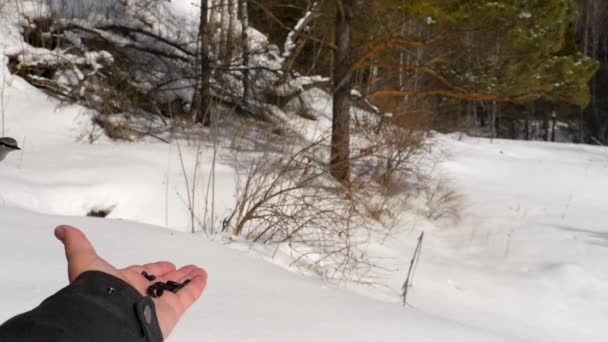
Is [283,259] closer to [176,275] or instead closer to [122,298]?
[176,275]

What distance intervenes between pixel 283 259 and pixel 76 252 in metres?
2.87

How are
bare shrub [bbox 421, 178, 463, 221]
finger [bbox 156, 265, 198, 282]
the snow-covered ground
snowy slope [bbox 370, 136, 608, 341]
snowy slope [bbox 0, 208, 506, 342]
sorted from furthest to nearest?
bare shrub [bbox 421, 178, 463, 221] → snowy slope [bbox 370, 136, 608, 341] → the snow-covered ground → snowy slope [bbox 0, 208, 506, 342] → finger [bbox 156, 265, 198, 282]

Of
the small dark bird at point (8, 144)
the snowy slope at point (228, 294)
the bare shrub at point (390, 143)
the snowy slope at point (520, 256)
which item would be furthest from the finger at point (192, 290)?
the bare shrub at point (390, 143)

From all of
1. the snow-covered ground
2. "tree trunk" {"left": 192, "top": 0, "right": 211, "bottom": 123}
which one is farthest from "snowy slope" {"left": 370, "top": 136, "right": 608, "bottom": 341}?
"tree trunk" {"left": 192, "top": 0, "right": 211, "bottom": 123}

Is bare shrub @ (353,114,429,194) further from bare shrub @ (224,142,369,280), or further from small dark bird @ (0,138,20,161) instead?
small dark bird @ (0,138,20,161)

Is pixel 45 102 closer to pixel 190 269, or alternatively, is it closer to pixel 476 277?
pixel 476 277

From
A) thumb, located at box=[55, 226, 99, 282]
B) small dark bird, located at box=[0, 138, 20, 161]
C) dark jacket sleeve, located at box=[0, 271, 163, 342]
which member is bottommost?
dark jacket sleeve, located at box=[0, 271, 163, 342]

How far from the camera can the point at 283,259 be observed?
4.00 metres

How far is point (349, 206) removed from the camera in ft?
15.0

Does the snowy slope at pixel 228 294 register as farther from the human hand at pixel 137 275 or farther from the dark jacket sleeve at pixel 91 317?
the dark jacket sleeve at pixel 91 317

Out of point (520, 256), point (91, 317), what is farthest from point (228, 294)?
point (520, 256)

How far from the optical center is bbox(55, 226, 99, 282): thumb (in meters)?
1.17

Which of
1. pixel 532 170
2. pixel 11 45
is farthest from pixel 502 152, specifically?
pixel 11 45

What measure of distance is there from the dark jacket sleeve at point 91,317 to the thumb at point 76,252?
7cm
